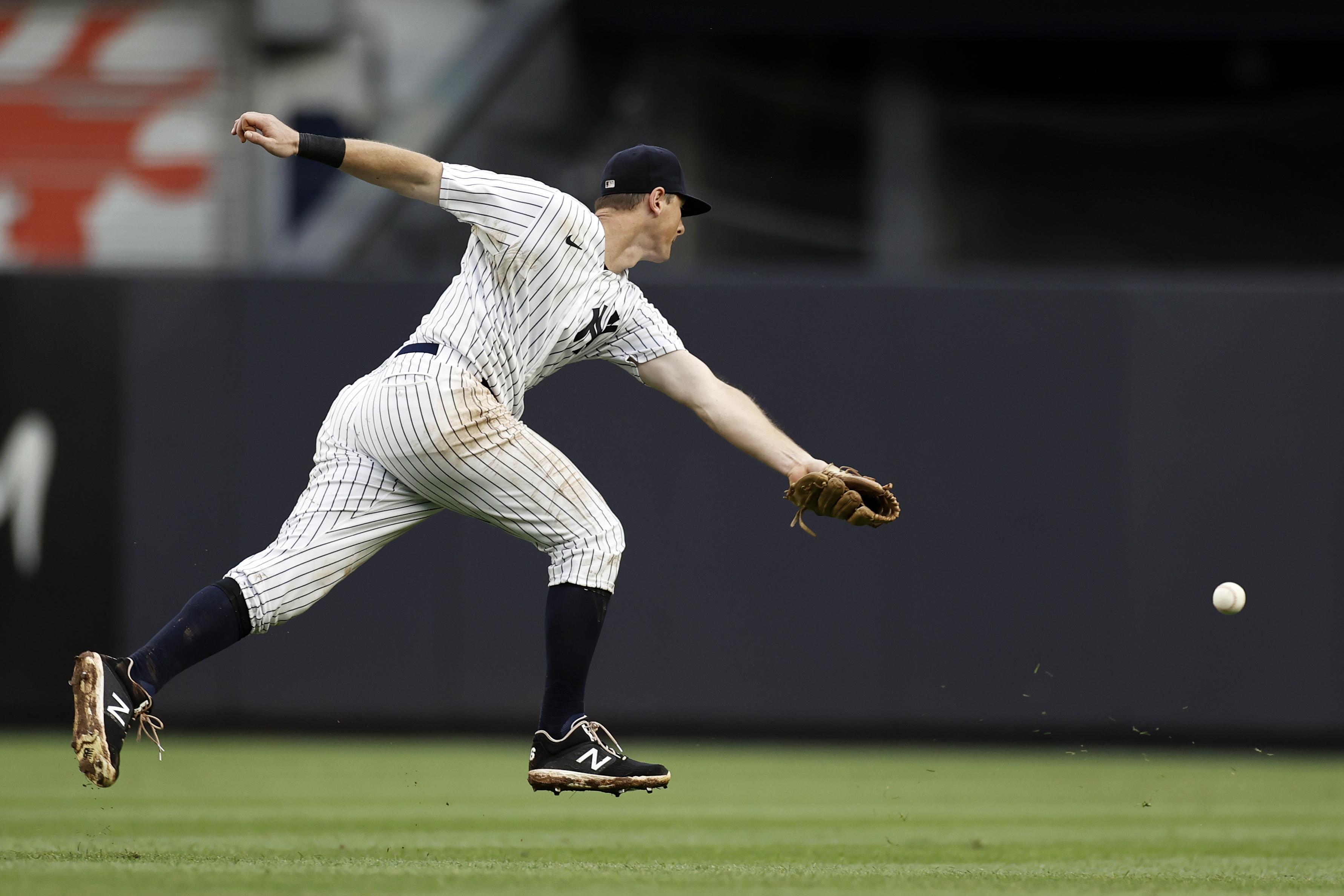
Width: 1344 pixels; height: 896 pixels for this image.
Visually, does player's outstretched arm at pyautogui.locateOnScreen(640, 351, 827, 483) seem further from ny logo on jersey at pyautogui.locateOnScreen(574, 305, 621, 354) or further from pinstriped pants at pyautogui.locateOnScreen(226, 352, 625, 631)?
pinstriped pants at pyautogui.locateOnScreen(226, 352, 625, 631)

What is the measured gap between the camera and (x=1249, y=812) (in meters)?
6.07

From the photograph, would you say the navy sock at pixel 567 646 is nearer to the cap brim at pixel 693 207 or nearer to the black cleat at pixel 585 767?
the black cleat at pixel 585 767

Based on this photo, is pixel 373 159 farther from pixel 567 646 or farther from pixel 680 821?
pixel 680 821

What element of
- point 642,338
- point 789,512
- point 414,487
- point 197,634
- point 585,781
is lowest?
point 585,781

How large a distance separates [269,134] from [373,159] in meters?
0.24

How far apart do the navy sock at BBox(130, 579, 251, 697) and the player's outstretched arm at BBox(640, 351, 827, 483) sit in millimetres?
1212

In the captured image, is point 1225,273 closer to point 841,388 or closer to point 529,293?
point 841,388

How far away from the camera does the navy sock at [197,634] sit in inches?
151

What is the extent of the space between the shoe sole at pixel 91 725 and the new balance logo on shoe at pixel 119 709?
31 mm

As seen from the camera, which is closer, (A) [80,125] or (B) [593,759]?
(B) [593,759]

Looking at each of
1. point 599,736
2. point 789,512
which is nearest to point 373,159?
point 599,736

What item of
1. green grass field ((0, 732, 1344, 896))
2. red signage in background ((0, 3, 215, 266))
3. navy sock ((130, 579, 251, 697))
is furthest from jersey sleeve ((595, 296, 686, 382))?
red signage in background ((0, 3, 215, 266))

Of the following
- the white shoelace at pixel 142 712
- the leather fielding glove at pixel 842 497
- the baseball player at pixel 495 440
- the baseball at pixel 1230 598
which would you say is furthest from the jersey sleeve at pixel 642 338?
the baseball at pixel 1230 598

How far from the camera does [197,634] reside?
3.88 meters
